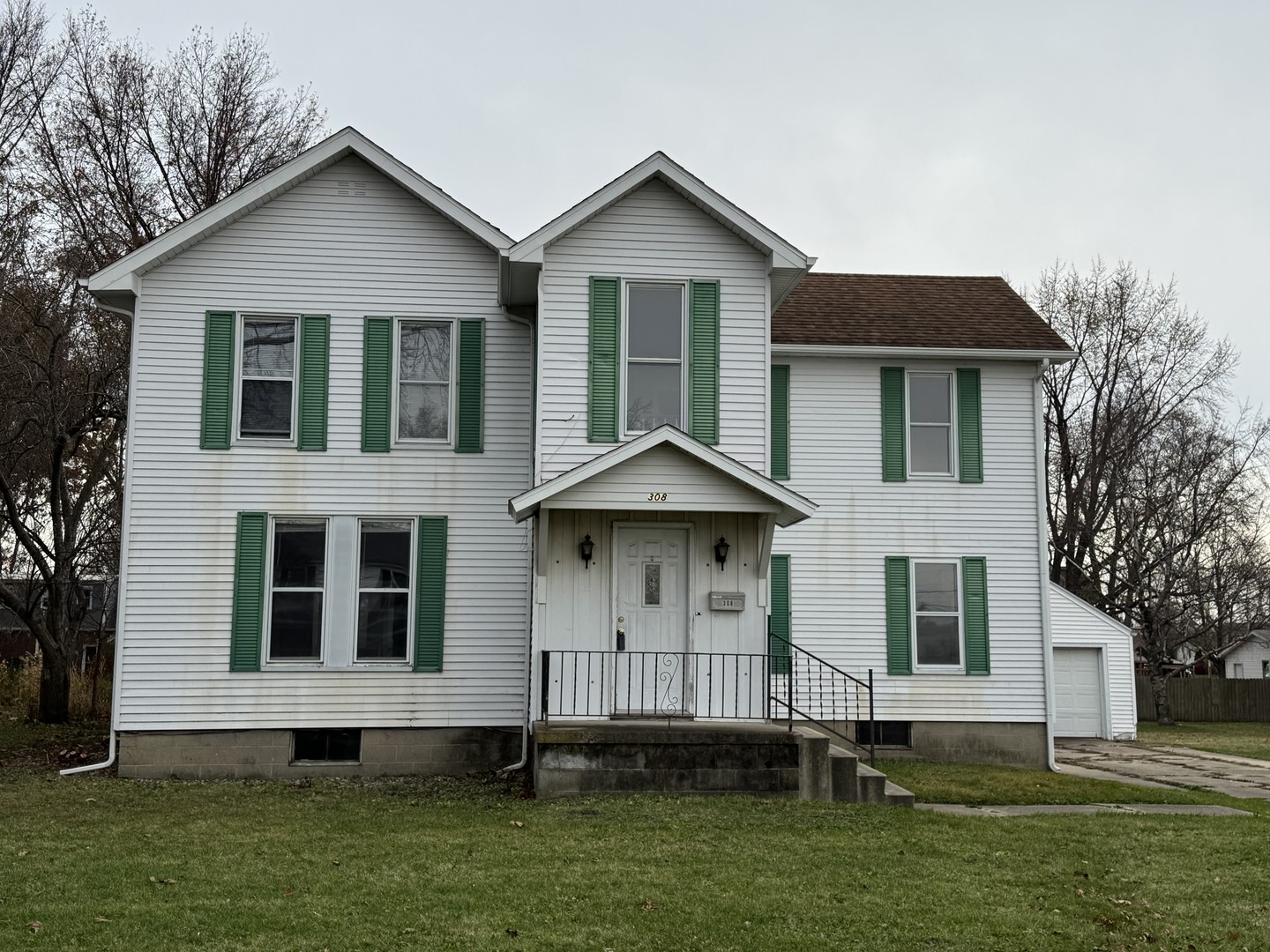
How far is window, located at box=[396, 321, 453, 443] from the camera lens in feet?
51.2

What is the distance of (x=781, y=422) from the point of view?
17562 millimetres

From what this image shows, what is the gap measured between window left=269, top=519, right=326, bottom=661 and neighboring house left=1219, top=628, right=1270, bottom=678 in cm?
4872

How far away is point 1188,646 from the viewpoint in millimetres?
51125

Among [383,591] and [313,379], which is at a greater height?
[313,379]

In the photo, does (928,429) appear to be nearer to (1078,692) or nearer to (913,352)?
(913,352)

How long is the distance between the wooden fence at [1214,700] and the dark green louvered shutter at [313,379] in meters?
29.3

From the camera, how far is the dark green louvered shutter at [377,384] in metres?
15.4

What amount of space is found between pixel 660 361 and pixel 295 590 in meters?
5.43

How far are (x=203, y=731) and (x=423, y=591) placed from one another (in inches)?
123

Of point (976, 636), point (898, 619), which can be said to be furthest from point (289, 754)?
point (976, 636)

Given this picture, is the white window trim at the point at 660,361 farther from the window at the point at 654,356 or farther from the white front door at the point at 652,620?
the white front door at the point at 652,620

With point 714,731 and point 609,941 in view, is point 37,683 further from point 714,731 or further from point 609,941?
point 609,941

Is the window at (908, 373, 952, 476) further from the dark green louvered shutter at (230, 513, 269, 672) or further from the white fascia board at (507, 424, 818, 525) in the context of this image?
the dark green louvered shutter at (230, 513, 269, 672)

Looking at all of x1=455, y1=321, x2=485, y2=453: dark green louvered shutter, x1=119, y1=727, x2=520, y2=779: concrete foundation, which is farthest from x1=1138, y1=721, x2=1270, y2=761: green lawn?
x1=455, y1=321, x2=485, y2=453: dark green louvered shutter
